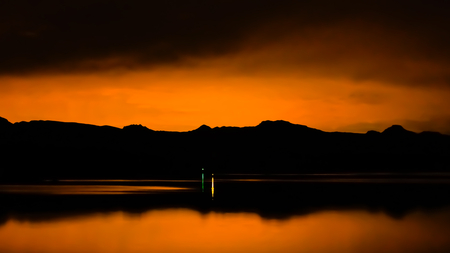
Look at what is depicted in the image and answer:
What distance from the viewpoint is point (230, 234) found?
21.2m

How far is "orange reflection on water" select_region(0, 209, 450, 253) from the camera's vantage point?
1809cm

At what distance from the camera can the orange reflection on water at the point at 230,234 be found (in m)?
18.1

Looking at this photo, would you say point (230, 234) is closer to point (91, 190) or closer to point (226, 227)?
point (226, 227)

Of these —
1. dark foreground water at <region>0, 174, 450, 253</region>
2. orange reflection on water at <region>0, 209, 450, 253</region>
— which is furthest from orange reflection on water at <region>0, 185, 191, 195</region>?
orange reflection on water at <region>0, 209, 450, 253</region>

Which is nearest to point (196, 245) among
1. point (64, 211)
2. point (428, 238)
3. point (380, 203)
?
point (428, 238)

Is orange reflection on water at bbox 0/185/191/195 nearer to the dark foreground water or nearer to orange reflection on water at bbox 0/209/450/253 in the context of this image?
the dark foreground water

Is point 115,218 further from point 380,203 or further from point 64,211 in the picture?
point 380,203

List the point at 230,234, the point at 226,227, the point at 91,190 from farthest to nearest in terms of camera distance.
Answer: the point at 91,190, the point at 226,227, the point at 230,234

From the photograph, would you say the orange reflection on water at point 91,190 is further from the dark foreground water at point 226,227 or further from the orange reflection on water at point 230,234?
the orange reflection on water at point 230,234

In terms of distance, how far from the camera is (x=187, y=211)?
30.6 m

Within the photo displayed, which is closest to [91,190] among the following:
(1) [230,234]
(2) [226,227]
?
(2) [226,227]

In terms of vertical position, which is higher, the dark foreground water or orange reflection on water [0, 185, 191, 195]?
orange reflection on water [0, 185, 191, 195]

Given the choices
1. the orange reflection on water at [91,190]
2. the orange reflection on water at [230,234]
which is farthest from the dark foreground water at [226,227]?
the orange reflection on water at [91,190]

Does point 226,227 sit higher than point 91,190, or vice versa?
point 91,190
